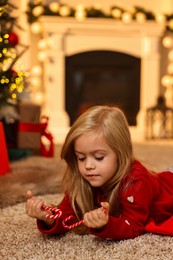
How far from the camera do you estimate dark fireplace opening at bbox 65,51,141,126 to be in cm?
411

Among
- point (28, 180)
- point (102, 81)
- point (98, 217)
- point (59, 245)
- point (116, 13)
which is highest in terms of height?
point (116, 13)

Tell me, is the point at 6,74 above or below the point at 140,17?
below

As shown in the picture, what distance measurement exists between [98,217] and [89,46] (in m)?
3.33

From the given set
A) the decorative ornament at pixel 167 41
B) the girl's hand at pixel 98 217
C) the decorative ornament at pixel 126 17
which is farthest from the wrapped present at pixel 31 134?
the decorative ornament at pixel 167 41

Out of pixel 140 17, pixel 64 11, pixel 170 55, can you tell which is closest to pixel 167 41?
pixel 170 55

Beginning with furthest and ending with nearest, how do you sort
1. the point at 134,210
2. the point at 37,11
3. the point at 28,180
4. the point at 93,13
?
the point at 93,13 → the point at 37,11 → the point at 28,180 → the point at 134,210

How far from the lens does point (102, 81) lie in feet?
13.9

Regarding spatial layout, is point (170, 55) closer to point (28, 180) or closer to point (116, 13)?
point (116, 13)

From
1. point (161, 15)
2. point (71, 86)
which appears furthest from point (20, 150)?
point (161, 15)

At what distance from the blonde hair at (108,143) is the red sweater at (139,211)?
24mm

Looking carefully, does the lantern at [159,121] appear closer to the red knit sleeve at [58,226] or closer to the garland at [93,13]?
the garland at [93,13]

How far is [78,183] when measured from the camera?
1090 millimetres

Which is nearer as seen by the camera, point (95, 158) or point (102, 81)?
point (95, 158)

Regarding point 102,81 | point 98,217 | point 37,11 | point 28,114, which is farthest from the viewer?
point 102,81
